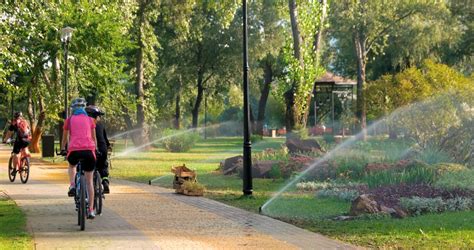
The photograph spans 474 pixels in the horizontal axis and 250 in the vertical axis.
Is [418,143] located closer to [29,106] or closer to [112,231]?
[112,231]

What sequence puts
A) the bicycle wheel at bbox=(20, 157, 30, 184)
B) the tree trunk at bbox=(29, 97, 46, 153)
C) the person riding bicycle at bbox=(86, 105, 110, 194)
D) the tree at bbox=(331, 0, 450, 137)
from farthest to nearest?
the tree at bbox=(331, 0, 450, 137)
the tree trunk at bbox=(29, 97, 46, 153)
the bicycle wheel at bbox=(20, 157, 30, 184)
the person riding bicycle at bbox=(86, 105, 110, 194)

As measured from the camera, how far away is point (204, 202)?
50.8 ft

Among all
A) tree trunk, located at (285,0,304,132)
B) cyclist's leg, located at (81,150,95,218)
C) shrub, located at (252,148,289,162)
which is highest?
tree trunk, located at (285,0,304,132)

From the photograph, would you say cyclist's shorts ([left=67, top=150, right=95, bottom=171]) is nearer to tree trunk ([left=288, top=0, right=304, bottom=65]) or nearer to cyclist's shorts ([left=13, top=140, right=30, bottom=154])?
cyclist's shorts ([left=13, top=140, right=30, bottom=154])

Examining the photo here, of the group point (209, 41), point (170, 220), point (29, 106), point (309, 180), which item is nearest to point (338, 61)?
point (209, 41)

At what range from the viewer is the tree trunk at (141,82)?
42.1m

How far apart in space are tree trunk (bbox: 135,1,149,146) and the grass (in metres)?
28.2

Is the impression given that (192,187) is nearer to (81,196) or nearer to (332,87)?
(81,196)

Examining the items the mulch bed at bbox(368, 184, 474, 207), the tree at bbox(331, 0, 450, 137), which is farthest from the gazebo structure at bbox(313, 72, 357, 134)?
the mulch bed at bbox(368, 184, 474, 207)

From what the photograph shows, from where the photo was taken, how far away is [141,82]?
144 feet

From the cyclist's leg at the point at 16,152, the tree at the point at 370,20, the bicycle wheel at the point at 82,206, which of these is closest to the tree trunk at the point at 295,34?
the cyclist's leg at the point at 16,152

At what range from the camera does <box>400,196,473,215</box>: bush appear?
13.1m

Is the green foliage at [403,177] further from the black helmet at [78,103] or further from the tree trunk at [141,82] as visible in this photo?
the tree trunk at [141,82]

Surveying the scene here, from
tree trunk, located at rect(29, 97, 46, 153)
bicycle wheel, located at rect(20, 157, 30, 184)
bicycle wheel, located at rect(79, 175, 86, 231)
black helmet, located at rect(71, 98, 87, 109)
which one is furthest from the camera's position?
tree trunk, located at rect(29, 97, 46, 153)
